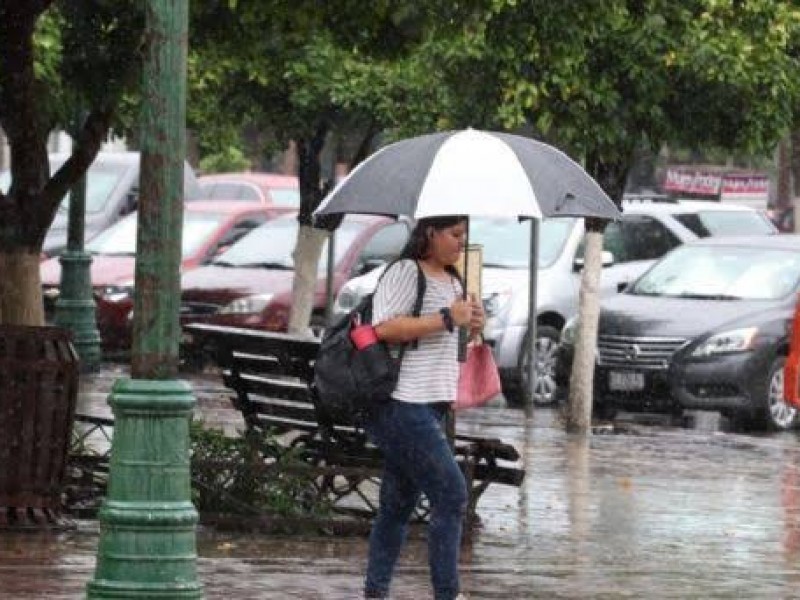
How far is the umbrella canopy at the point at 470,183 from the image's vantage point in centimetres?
1043

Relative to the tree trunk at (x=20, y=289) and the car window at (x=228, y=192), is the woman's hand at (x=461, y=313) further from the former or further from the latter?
the car window at (x=228, y=192)

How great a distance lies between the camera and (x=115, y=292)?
26.2 metres

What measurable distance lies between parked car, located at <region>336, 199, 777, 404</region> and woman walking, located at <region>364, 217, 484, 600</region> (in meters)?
11.9

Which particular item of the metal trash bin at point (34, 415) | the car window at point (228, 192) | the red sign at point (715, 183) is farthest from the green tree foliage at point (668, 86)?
the car window at point (228, 192)

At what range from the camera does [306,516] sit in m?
12.7

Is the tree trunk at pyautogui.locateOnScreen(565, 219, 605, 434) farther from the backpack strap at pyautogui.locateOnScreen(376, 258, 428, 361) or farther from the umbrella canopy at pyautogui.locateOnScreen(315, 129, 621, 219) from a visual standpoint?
the backpack strap at pyautogui.locateOnScreen(376, 258, 428, 361)

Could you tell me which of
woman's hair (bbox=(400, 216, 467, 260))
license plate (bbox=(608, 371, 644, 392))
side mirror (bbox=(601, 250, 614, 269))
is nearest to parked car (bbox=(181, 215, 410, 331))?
side mirror (bbox=(601, 250, 614, 269))

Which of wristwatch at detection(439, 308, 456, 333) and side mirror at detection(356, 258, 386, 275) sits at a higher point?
side mirror at detection(356, 258, 386, 275)

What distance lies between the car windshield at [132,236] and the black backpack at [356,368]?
Result: 17340mm

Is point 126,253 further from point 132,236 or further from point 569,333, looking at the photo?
point 569,333

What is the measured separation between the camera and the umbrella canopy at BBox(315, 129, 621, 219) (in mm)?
10430

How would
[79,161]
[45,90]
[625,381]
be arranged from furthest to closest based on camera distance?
[625,381]
[45,90]
[79,161]

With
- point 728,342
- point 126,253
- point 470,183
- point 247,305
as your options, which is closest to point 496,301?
point 728,342

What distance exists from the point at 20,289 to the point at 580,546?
10.0 ft
